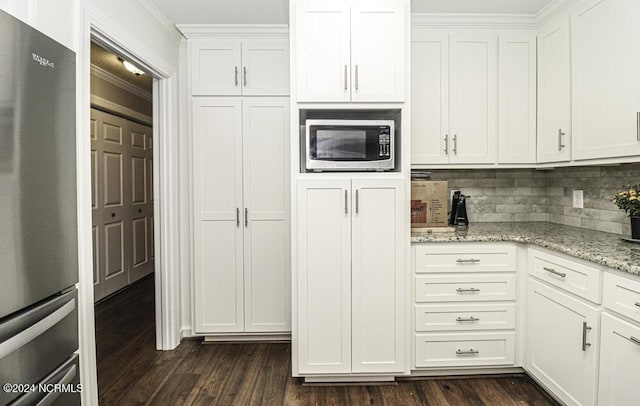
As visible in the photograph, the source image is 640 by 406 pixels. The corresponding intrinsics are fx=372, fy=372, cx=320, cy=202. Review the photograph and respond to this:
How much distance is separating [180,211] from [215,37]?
136cm

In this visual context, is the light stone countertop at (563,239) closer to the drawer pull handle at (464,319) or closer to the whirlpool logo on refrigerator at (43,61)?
the drawer pull handle at (464,319)

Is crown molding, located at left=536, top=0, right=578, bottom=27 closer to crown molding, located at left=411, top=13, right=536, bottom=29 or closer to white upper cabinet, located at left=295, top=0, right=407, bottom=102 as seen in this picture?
crown molding, located at left=411, top=13, right=536, bottom=29

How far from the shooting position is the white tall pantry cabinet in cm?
285

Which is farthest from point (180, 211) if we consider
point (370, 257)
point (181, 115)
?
point (370, 257)

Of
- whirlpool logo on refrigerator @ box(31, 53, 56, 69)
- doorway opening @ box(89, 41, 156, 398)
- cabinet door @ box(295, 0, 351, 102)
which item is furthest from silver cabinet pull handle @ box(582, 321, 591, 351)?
doorway opening @ box(89, 41, 156, 398)

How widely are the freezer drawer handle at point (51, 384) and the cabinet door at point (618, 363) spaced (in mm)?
2224

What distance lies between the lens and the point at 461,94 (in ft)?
8.79

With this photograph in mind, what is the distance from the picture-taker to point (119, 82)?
417 cm

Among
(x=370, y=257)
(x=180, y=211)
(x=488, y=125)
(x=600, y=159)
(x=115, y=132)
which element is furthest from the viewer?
(x=115, y=132)

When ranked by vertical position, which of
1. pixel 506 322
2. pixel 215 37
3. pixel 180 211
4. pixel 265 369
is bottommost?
pixel 265 369

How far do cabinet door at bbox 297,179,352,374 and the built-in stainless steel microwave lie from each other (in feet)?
0.46

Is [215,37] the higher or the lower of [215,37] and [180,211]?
the higher

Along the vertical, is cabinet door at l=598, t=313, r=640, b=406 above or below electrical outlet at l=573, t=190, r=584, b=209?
below

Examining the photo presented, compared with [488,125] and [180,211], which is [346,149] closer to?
[488,125]
